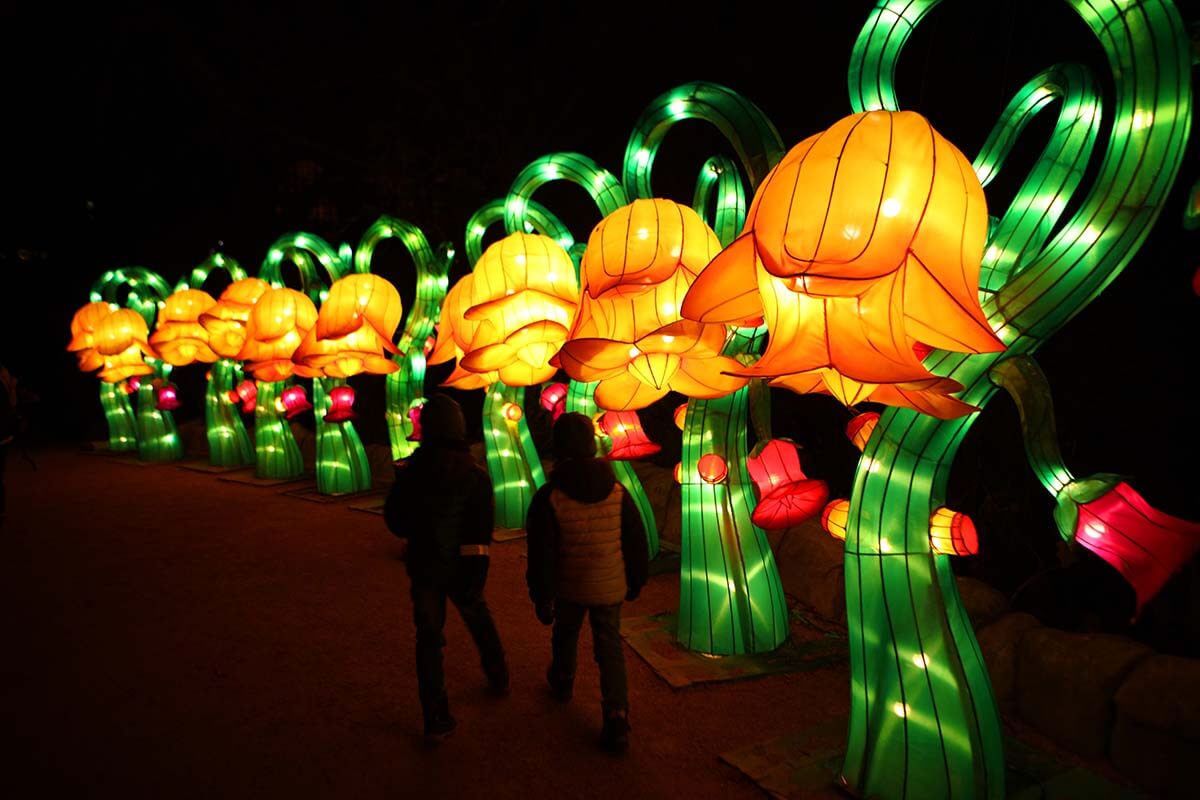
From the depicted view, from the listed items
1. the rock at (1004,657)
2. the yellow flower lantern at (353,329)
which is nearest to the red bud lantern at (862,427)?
the rock at (1004,657)

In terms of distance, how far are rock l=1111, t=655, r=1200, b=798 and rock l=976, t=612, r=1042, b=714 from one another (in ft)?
1.55

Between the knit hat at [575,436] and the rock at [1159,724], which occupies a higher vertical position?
the knit hat at [575,436]

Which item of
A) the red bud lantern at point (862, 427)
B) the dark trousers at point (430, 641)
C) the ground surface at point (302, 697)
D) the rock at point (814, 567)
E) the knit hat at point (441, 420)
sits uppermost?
the knit hat at point (441, 420)

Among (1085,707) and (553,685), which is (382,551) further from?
(1085,707)

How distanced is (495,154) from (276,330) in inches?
171

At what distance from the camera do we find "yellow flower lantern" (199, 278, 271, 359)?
327 inches

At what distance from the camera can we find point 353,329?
595cm

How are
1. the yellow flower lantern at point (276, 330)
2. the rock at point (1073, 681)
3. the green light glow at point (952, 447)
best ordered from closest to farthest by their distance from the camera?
the green light glow at point (952, 447), the rock at point (1073, 681), the yellow flower lantern at point (276, 330)

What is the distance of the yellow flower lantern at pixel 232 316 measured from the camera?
8.30 metres

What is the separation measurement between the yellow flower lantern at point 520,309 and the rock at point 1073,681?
2619 millimetres

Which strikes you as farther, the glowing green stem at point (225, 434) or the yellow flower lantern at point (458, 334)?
the glowing green stem at point (225, 434)

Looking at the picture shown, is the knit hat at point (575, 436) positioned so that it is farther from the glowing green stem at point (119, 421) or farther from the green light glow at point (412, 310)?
the glowing green stem at point (119, 421)

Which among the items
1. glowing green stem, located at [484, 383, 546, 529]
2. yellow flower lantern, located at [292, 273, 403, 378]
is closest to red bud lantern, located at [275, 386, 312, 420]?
yellow flower lantern, located at [292, 273, 403, 378]

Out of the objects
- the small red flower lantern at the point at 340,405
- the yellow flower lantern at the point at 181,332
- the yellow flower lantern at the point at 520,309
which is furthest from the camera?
the yellow flower lantern at the point at 181,332
